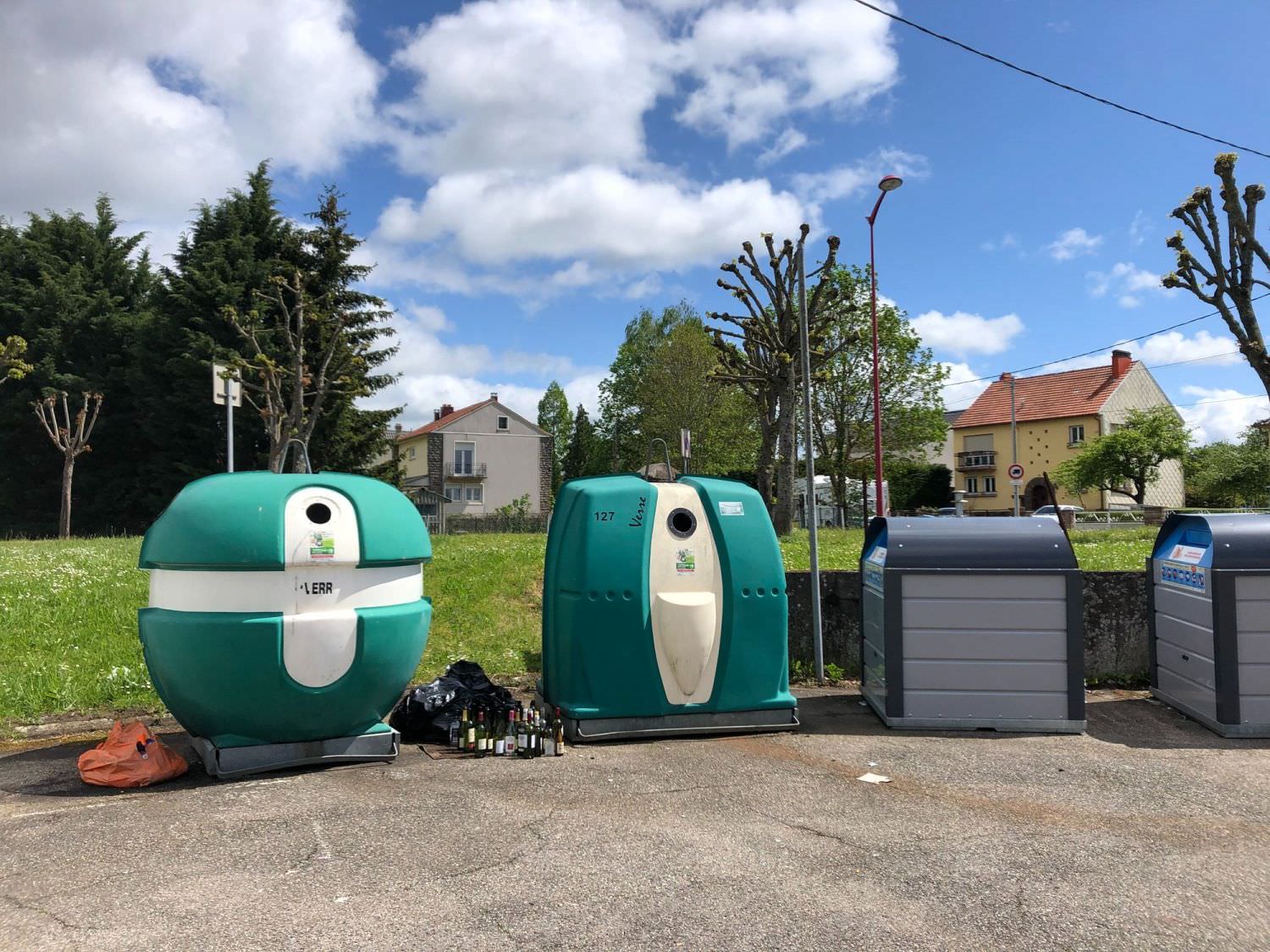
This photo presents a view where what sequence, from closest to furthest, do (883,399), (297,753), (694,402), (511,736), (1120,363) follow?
(297,753), (511,736), (883,399), (694,402), (1120,363)

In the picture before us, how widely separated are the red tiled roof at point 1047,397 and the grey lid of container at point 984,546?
49589 mm

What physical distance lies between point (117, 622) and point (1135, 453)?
40.7 meters

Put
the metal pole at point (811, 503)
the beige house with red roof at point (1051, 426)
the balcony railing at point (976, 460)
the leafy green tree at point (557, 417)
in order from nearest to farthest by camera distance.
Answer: the metal pole at point (811, 503) < the beige house with red roof at point (1051, 426) < the balcony railing at point (976, 460) < the leafy green tree at point (557, 417)

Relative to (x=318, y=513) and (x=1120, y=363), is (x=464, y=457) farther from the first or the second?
(x=318, y=513)

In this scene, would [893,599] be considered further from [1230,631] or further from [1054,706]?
[1230,631]

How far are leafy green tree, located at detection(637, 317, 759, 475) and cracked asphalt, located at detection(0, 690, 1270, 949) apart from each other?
37463 mm

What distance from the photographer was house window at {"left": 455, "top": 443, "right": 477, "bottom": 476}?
56.2 meters

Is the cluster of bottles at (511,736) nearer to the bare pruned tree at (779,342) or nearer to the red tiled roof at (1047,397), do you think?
the bare pruned tree at (779,342)

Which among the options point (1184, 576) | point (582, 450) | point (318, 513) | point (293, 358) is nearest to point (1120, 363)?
point (582, 450)

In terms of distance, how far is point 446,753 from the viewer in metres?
5.29

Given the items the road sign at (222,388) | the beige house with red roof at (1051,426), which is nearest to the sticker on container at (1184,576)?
the road sign at (222,388)

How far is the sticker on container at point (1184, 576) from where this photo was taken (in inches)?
236

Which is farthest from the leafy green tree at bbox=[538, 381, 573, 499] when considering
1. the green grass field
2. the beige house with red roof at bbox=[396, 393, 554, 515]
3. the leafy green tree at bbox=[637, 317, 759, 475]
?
the green grass field

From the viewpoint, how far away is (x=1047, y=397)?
54.2 m
